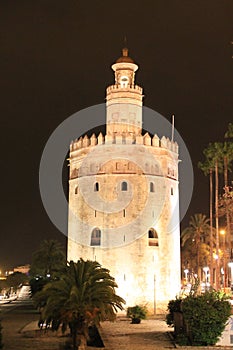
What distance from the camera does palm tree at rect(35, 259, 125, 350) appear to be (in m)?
15.3

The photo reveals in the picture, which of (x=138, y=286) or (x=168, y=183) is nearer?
(x=138, y=286)

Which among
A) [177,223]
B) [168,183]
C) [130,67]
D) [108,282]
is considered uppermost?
[130,67]

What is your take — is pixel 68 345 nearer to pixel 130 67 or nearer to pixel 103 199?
pixel 103 199

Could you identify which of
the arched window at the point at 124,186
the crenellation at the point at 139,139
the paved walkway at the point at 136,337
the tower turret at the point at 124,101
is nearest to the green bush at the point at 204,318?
the paved walkway at the point at 136,337

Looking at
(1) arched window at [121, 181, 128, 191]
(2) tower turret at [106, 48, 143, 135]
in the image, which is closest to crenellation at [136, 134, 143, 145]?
(2) tower turret at [106, 48, 143, 135]

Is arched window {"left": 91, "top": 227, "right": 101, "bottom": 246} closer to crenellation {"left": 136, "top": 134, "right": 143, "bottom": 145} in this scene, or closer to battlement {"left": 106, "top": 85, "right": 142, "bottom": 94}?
crenellation {"left": 136, "top": 134, "right": 143, "bottom": 145}

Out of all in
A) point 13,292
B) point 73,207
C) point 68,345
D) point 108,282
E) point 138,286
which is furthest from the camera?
point 13,292

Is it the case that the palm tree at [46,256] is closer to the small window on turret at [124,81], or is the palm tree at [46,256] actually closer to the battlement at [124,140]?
the battlement at [124,140]

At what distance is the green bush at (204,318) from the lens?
16000mm

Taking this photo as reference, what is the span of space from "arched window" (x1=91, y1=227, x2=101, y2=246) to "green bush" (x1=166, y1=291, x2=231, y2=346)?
17801 mm

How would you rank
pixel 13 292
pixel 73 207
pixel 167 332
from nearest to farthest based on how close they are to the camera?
pixel 167 332 → pixel 73 207 → pixel 13 292

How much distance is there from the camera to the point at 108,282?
54.5 ft

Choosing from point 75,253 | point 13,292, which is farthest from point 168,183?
point 13,292

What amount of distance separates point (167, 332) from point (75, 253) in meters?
15.3
